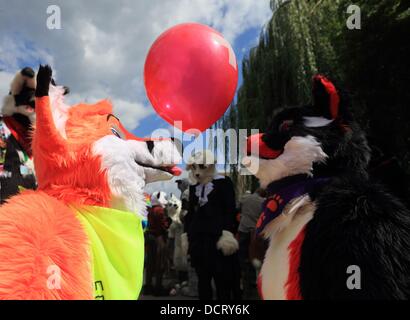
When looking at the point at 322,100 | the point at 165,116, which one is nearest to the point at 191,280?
the point at 165,116

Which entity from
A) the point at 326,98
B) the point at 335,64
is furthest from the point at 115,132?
the point at 335,64

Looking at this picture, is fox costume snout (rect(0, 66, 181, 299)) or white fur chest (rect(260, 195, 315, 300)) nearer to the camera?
fox costume snout (rect(0, 66, 181, 299))

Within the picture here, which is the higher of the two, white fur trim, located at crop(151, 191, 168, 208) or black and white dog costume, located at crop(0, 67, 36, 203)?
white fur trim, located at crop(151, 191, 168, 208)

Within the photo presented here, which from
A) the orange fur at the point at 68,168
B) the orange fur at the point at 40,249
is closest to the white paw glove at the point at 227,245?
the orange fur at the point at 68,168

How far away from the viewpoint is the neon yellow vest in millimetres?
1316

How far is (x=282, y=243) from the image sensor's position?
1604 mm

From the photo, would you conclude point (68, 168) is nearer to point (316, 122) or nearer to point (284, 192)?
point (284, 192)

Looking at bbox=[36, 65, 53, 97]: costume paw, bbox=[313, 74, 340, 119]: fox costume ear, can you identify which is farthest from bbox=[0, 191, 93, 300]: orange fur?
bbox=[313, 74, 340, 119]: fox costume ear

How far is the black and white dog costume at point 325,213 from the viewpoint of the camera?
1322mm

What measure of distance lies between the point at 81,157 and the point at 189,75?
968 mm

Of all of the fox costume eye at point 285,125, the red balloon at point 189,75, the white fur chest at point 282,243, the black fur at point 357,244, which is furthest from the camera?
the red balloon at point 189,75

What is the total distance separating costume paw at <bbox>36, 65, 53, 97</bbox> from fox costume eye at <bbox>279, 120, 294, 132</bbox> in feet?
3.40

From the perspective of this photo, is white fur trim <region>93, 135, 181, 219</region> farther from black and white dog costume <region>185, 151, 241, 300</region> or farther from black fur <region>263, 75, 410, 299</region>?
black and white dog costume <region>185, 151, 241, 300</region>

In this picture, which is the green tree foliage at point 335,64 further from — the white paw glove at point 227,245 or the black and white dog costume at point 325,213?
the black and white dog costume at point 325,213
